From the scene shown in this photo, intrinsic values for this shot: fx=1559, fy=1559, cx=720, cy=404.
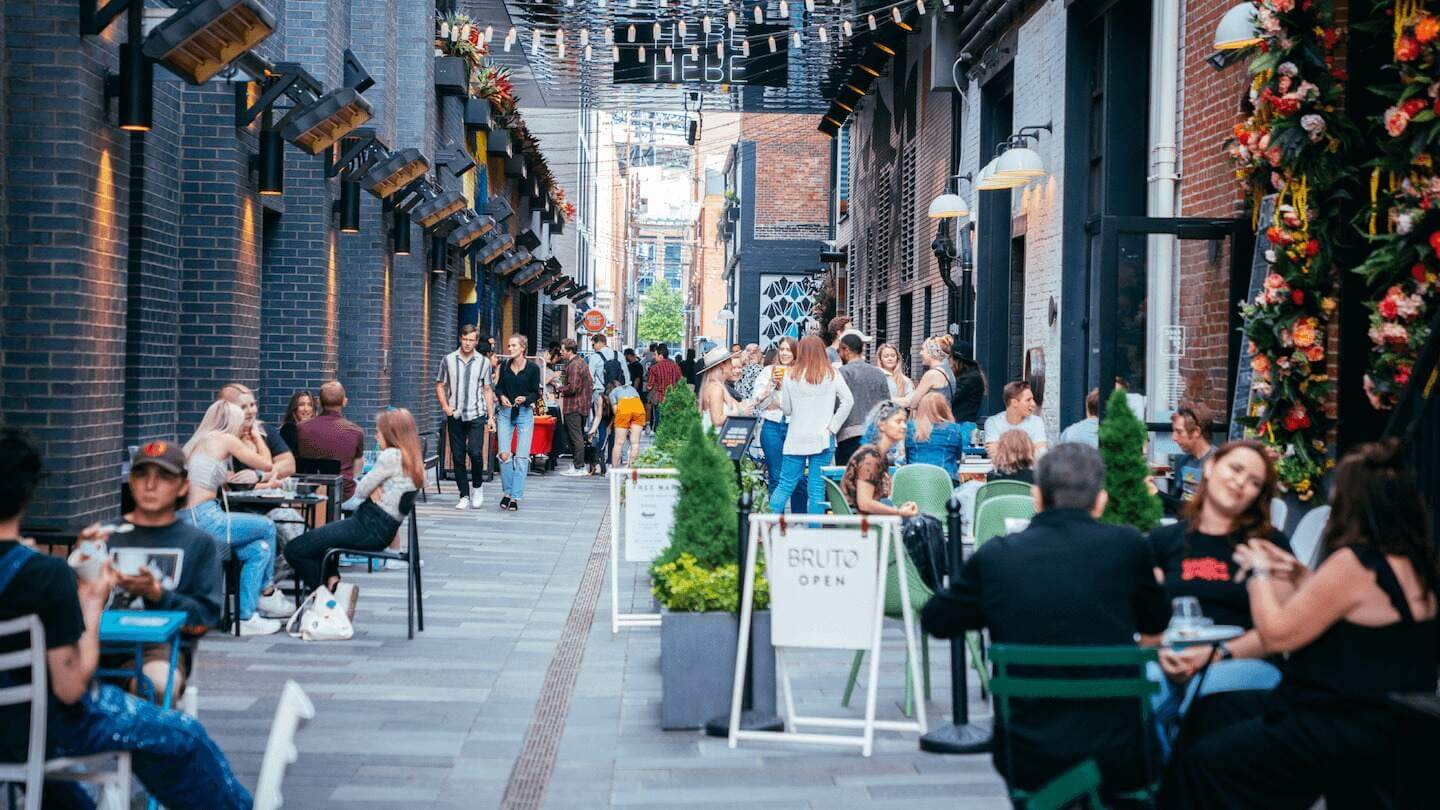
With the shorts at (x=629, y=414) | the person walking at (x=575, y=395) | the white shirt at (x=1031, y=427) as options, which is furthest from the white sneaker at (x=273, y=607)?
the person walking at (x=575, y=395)

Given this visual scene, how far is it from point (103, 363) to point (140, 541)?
3.86m

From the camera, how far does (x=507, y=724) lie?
7.21 m

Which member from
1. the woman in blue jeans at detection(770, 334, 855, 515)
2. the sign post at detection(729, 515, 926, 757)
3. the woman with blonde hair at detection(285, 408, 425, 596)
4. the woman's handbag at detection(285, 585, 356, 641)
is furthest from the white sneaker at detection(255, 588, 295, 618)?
the sign post at detection(729, 515, 926, 757)

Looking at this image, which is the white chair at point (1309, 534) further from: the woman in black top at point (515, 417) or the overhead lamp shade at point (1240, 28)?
the woman in black top at point (515, 417)

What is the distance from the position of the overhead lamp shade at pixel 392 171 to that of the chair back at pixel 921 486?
829cm

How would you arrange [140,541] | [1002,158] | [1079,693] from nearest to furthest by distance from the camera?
[1079,693]
[140,541]
[1002,158]

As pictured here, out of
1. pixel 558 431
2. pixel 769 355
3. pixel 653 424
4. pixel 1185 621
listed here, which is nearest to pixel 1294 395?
pixel 1185 621

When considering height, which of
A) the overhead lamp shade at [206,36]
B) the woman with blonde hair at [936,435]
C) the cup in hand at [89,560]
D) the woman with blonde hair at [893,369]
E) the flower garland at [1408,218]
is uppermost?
the overhead lamp shade at [206,36]

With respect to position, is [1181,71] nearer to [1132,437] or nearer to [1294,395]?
[1294,395]

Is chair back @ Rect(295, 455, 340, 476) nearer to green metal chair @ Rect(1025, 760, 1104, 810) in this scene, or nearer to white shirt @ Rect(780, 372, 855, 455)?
white shirt @ Rect(780, 372, 855, 455)

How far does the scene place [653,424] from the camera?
31484 mm

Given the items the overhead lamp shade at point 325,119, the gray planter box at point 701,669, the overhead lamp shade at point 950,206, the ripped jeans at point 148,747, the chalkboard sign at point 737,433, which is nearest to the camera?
the ripped jeans at point 148,747

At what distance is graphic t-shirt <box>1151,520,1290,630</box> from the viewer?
523 centimetres

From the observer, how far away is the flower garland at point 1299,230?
8.16 metres
